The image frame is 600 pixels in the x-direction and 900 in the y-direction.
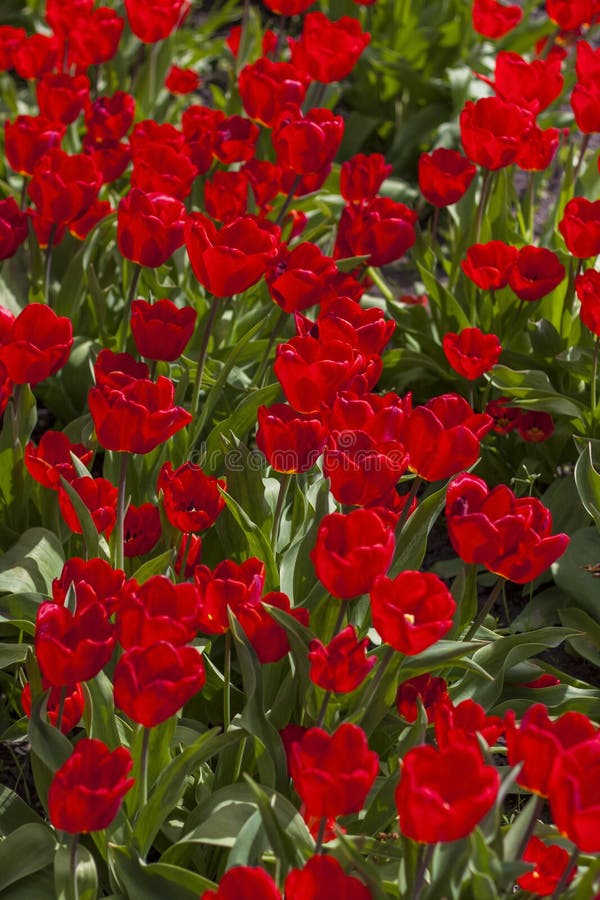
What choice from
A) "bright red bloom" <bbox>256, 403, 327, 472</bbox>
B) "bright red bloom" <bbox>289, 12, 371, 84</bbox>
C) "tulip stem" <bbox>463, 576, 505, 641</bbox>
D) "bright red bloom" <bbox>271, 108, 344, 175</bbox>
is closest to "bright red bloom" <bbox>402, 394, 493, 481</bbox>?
"bright red bloom" <bbox>256, 403, 327, 472</bbox>

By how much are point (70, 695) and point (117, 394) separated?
0.47 metres

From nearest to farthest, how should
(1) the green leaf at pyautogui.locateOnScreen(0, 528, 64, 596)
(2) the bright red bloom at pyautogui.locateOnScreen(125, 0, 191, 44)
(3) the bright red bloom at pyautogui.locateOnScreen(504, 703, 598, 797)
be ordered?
1. (3) the bright red bloom at pyautogui.locateOnScreen(504, 703, 598, 797)
2. (1) the green leaf at pyautogui.locateOnScreen(0, 528, 64, 596)
3. (2) the bright red bloom at pyautogui.locateOnScreen(125, 0, 191, 44)

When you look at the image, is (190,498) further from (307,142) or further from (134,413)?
(307,142)

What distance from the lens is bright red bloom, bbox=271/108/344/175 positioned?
2.60 meters

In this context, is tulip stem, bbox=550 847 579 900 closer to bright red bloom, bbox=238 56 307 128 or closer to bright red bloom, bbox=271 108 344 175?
bright red bloom, bbox=271 108 344 175

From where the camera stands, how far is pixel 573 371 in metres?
2.90

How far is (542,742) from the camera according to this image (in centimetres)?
145

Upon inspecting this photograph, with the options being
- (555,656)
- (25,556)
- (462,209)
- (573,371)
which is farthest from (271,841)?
(462,209)

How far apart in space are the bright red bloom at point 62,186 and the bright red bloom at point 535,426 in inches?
44.5

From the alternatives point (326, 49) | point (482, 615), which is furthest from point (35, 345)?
point (326, 49)

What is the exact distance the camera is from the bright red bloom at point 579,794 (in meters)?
1.33

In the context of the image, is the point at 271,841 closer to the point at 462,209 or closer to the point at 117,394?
the point at 117,394

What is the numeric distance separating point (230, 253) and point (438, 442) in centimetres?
57

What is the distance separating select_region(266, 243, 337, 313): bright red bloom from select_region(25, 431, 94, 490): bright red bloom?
49 centimetres
